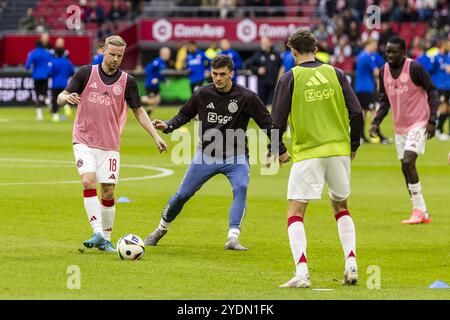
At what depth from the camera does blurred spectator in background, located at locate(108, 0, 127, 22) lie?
182 feet

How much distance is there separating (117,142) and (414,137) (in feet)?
18.0

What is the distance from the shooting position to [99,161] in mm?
13805

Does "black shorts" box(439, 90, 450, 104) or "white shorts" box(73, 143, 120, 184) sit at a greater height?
"white shorts" box(73, 143, 120, 184)

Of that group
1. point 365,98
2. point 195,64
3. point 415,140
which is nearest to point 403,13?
point 195,64

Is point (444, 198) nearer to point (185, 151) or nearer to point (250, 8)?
point (185, 151)

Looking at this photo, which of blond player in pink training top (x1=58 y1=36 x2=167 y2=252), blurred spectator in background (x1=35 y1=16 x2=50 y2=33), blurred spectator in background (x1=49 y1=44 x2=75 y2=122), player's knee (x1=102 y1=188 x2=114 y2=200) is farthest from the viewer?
blurred spectator in background (x1=35 y1=16 x2=50 y2=33)

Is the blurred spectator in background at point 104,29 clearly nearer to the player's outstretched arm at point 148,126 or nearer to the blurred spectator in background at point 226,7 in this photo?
the blurred spectator in background at point 226,7

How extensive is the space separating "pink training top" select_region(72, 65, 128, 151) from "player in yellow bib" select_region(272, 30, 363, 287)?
291 cm

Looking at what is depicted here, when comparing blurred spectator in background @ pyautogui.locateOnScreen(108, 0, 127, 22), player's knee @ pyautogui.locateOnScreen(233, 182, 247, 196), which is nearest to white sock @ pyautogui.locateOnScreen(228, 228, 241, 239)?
player's knee @ pyautogui.locateOnScreen(233, 182, 247, 196)

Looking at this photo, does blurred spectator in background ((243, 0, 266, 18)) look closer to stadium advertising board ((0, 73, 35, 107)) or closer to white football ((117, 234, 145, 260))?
stadium advertising board ((0, 73, 35, 107))

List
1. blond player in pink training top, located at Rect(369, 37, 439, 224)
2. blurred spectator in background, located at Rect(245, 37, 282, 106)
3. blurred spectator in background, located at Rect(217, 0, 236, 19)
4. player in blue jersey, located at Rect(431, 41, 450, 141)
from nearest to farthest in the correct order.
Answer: blond player in pink training top, located at Rect(369, 37, 439, 224) → player in blue jersey, located at Rect(431, 41, 450, 141) → blurred spectator in background, located at Rect(245, 37, 282, 106) → blurred spectator in background, located at Rect(217, 0, 236, 19)

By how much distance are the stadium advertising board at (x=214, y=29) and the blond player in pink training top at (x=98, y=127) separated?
→ 41357mm

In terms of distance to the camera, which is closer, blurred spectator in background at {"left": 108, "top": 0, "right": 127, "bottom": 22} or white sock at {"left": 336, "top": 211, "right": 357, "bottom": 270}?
white sock at {"left": 336, "top": 211, "right": 357, "bottom": 270}

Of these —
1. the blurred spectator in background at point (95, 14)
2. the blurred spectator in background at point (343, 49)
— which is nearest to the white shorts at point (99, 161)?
the blurred spectator in background at point (343, 49)
